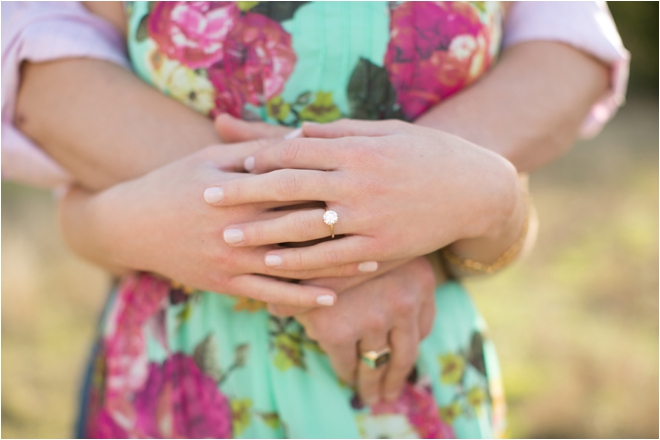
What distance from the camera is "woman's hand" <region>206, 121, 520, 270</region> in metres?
0.84

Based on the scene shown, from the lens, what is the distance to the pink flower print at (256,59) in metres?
0.99

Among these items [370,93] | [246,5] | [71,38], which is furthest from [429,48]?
[71,38]

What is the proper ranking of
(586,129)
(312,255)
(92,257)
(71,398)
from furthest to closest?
1. (71,398)
2. (586,129)
3. (92,257)
4. (312,255)

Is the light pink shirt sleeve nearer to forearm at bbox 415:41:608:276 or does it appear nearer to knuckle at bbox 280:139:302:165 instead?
forearm at bbox 415:41:608:276

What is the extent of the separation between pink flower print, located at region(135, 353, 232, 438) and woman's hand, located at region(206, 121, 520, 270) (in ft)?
1.11

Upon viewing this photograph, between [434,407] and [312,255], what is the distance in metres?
0.45

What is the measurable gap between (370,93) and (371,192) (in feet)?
0.91

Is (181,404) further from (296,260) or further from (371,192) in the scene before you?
(371,192)

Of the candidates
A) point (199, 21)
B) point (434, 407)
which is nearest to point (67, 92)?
point (199, 21)

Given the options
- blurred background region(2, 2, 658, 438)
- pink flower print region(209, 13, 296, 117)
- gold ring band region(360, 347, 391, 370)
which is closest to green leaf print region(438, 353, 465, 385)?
gold ring band region(360, 347, 391, 370)

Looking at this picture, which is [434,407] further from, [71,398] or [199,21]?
[71,398]

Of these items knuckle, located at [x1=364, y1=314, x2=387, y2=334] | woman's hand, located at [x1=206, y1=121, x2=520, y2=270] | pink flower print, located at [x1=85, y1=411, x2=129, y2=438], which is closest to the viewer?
woman's hand, located at [x1=206, y1=121, x2=520, y2=270]

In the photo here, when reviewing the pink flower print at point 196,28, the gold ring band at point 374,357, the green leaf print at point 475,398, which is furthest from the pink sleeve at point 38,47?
the green leaf print at point 475,398

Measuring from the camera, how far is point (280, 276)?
92 cm
